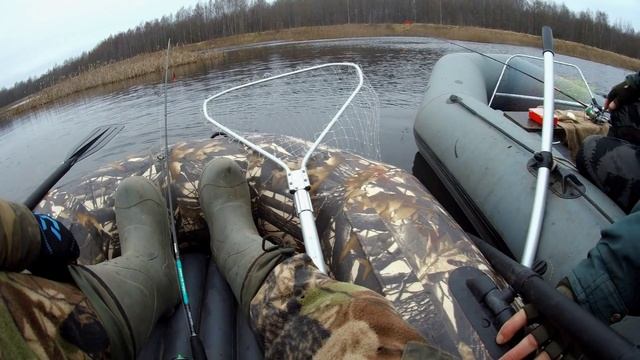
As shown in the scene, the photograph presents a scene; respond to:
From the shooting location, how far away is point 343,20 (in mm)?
56844

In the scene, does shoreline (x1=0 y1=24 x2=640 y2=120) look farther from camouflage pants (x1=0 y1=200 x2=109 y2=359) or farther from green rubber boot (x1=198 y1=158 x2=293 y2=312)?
camouflage pants (x1=0 y1=200 x2=109 y2=359)

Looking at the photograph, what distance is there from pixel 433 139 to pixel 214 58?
16.5 m

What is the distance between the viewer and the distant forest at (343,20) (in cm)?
4344

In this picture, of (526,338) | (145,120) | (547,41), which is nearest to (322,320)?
(526,338)

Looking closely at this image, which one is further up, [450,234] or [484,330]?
[450,234]

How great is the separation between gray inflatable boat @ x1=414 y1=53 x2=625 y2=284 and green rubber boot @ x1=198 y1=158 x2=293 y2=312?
110 cm

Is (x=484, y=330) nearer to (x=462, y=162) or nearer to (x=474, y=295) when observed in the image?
(x=474, y=295)

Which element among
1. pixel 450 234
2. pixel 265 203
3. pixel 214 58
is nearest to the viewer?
pixel 450 234

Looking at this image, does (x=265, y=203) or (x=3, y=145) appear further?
(x=3, y=145)

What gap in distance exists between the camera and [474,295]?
4.92ft

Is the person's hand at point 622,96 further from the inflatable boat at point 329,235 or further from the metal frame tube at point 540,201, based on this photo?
the inflatable boat at point 329,235

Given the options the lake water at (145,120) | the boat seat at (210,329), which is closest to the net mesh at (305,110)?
the lake water at (145,120)

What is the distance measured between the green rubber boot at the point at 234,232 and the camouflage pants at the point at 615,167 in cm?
166

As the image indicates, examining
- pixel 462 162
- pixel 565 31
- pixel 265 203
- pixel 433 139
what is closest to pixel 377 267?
pixel 265 203
